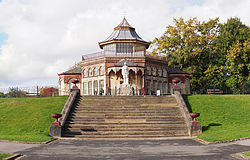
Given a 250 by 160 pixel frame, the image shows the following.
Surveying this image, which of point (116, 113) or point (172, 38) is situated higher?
point (172, 38)

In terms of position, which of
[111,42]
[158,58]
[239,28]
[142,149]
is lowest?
[142,149]

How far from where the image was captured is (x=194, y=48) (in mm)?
46125

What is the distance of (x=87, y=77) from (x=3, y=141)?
26.2 m

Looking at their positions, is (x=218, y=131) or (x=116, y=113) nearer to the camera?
(x=218, y=131)

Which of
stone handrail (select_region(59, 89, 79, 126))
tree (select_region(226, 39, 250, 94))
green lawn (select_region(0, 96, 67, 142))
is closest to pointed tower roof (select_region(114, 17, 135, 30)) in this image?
tree (select_region(226, 39, 250, 94))

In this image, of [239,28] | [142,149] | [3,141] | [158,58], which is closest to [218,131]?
[142,149]

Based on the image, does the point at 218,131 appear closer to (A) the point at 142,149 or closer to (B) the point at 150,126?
(B) the point at 150,126

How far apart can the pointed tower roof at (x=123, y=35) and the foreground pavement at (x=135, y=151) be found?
28.2 m

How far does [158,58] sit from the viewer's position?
42.0 m

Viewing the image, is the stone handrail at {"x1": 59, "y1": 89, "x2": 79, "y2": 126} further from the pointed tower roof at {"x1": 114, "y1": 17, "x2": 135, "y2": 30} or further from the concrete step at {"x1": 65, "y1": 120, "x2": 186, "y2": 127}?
the pointed tower roof at {"x1": 114, "y1": 17, "x2": 135, "y2": 30}

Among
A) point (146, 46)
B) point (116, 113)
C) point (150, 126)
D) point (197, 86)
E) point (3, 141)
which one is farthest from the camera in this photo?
point (197, 86)

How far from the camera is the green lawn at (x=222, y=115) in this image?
55.9ft

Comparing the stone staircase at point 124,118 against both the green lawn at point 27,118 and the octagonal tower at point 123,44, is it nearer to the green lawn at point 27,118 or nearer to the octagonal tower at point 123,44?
the green lawn at point 27,118

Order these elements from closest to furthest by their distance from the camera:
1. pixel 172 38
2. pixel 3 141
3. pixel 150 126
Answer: pixel 3 141 → pixel 150 126 → pixel 172 38
